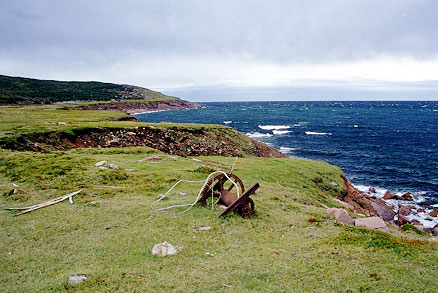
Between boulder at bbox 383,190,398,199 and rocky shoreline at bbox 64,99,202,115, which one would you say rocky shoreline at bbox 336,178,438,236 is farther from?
rocky shoreline at bbox 64,99,202,115

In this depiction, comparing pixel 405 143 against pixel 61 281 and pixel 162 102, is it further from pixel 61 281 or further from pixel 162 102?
pixel 162 102

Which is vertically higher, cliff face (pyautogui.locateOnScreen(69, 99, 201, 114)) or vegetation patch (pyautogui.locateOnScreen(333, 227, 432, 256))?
cliff face (pyautogui.locateOnScreen(69, 99, 201, 114))

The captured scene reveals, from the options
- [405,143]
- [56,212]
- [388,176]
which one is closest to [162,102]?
[405,143]

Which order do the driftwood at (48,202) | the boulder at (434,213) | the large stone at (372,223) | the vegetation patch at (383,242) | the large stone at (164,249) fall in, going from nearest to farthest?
the vegetation patch at (383,242) < the large stone at (164,249) < the driftwood at (48,202) < the large stone at (372,223) < the boulder at (434,213)

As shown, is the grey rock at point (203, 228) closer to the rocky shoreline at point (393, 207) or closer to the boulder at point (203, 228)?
the boulder at point (203, 228)

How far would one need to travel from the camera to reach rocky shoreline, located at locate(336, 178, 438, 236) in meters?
22.5

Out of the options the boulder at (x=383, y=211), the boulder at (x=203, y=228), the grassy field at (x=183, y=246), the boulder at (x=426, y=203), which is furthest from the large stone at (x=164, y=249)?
the boulder at (x=426, y=203)

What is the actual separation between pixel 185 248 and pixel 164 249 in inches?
26.0

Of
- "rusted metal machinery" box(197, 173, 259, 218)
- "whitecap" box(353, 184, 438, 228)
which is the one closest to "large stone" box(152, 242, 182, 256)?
"rusted metal machinery" box(197, 173, 259, 218)

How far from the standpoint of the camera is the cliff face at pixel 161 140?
23703 mm

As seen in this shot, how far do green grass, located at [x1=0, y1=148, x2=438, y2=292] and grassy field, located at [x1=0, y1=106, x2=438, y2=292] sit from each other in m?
0.03

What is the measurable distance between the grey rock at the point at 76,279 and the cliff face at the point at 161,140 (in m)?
18.7

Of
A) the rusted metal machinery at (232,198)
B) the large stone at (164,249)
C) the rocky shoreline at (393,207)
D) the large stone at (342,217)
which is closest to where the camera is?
the large stone at (164,249)

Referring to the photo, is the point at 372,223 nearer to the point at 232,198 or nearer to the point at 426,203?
the point at 232,198
